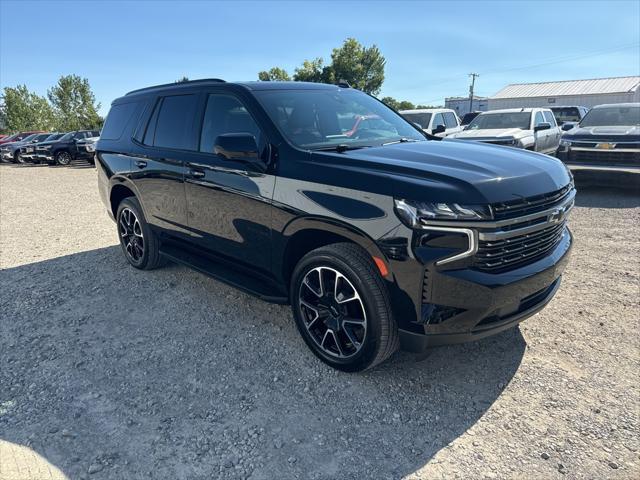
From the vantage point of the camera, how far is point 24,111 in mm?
51688

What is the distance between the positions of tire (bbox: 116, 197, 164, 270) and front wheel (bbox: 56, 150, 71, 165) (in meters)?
20.1

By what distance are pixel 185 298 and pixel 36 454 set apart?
6.92ft

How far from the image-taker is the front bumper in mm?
2457

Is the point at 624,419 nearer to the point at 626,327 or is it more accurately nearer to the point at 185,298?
the point at 626,327

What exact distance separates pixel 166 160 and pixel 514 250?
10.6 feet

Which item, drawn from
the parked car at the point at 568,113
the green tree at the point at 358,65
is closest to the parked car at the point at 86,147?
the parked car at the point at 568,113

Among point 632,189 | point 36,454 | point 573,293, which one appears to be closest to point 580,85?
point 632,189

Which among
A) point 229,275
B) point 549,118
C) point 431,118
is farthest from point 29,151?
point 229,275

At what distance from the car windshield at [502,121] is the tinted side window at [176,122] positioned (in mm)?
9243

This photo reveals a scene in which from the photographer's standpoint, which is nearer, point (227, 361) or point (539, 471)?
point (539, 471)

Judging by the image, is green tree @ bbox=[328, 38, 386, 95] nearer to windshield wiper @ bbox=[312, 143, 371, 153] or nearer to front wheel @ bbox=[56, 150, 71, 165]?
front wheel @ bbox=[56, 150, 71, 165]

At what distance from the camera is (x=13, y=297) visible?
4.62 meters

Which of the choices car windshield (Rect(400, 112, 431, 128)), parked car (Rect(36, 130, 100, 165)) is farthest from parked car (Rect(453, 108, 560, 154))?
parked car (Rect(36, 130, 100, 165))

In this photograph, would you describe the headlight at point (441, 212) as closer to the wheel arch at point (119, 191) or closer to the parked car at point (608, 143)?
the wheel arch at point (119, 191)
